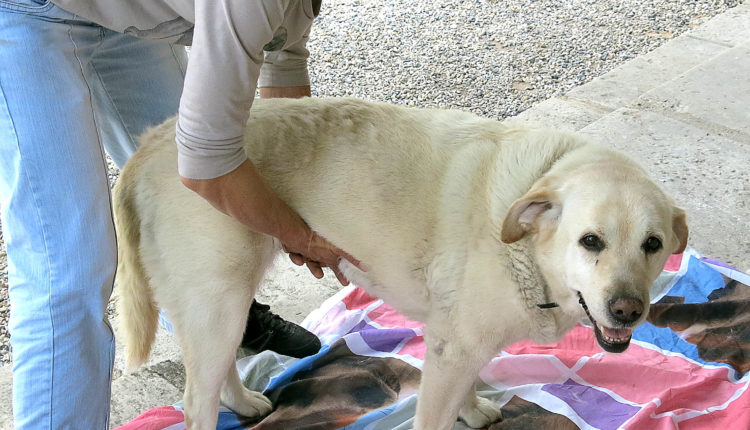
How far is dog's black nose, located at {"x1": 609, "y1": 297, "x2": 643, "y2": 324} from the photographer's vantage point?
189cm

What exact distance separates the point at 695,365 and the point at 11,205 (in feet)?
7.70

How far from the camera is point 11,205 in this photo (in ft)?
6.71

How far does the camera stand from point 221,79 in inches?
72.3

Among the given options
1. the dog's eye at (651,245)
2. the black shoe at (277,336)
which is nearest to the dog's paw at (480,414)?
the black shoe at (277,336)

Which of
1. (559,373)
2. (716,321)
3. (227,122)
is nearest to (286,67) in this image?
(227,122)

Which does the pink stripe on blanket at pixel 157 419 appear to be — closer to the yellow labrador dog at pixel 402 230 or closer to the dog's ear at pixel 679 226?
the yellow labrador dog at pixel 402 230

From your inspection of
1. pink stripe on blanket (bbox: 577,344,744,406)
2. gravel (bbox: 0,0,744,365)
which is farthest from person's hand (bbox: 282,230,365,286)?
gravel (bbox: 0,0,744,365)

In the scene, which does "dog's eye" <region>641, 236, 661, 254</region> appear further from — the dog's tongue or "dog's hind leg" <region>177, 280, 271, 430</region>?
"dog's hind leg" <region>177, 280, 271, 430</region>

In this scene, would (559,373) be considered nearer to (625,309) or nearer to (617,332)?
(617,332)

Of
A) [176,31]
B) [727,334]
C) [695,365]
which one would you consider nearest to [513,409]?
[695,365]

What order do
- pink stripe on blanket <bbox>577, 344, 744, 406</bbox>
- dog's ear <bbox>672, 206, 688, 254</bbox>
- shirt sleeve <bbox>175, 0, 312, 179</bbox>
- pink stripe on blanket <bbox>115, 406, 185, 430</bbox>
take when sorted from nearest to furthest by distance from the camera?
1. shirt sleeve <bbox>175, 0, 312, 179</bbox>
2. dog's ear <bbox>672, 206, 688, 254</bbox>
3. pink stripe on blanket <bbox>115, 406, 185, 430</bbox>
4. pink stripe on blanket <bbox>577, 344, 744, 406</bbox>

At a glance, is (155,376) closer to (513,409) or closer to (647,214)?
(513,409)

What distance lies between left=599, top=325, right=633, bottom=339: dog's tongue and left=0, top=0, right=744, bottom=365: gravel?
2.95 metres

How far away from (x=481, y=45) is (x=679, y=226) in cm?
393
